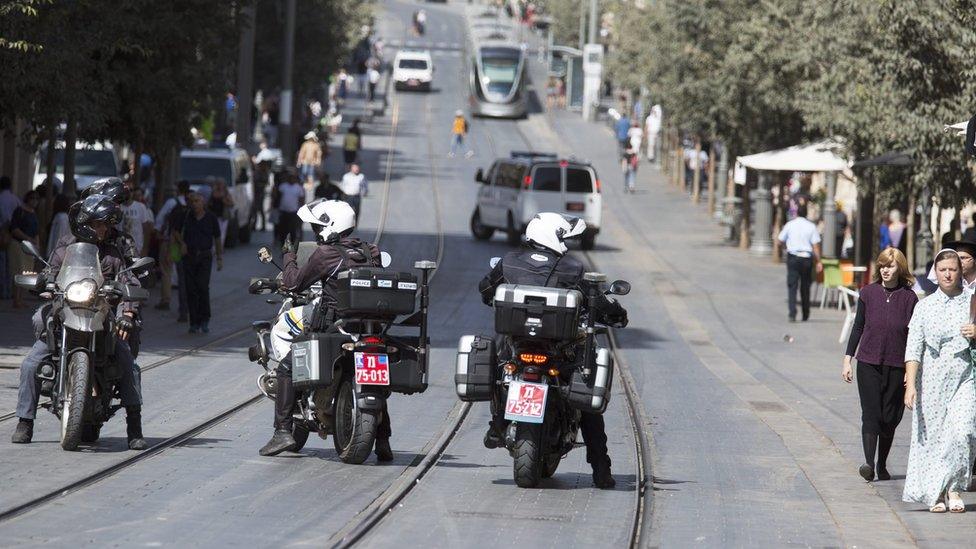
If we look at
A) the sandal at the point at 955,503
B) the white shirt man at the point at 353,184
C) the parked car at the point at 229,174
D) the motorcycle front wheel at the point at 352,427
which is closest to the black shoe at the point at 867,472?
the sandal at the point at 955,503

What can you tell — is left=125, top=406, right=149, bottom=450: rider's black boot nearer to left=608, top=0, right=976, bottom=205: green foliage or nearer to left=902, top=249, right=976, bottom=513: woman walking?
left=902, top=249, right=976, bottom=513: woman walking

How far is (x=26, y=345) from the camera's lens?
17969 millimetres

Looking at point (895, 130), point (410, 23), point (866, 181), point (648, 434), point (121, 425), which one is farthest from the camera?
point (410, 23)

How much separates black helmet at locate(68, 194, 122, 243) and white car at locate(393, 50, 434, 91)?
73267 millimetres

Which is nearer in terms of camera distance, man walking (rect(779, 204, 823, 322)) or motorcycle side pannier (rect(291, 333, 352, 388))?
motorcycle side pannier (rect(291, 333, 352, 388))

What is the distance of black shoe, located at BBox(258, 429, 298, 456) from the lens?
11109mm

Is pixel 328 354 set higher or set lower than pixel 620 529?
higher

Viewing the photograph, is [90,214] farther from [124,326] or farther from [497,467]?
[497,467]

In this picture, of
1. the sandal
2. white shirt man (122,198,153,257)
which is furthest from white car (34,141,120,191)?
the sandal

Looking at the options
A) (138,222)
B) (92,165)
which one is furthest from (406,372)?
(92,165)

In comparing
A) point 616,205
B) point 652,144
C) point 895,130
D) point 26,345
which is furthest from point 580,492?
point 652,144

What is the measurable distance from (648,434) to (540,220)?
140 inches

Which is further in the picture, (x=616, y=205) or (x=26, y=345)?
(x=616, y=205)

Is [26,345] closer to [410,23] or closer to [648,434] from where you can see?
[648,434]
